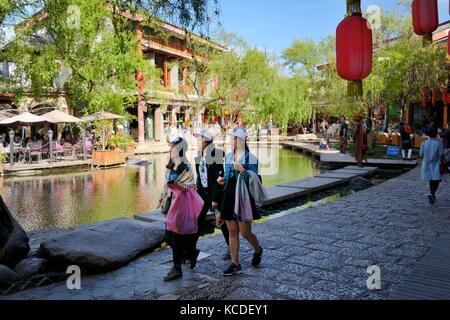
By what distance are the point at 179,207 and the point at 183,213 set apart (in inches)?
3.1

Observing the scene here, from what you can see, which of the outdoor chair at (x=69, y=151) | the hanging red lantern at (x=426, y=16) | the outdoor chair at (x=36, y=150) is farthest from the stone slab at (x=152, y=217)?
the outdoor chair at (x=69, y=151)

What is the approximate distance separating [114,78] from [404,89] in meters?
14.3

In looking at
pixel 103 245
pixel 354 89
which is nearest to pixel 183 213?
pixel 103 245

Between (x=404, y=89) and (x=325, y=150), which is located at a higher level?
(x=404, y=89)

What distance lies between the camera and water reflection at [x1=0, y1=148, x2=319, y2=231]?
9.38 meters

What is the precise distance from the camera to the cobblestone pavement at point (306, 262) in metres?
4.21

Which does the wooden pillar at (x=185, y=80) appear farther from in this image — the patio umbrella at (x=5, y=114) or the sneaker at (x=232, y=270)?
the sneaker at (x=232, y=270)

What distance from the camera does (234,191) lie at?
4.75 meters

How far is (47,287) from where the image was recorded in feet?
14.8

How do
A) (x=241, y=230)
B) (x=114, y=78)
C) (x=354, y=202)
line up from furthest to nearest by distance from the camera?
(x=114, y=78)
(x=354, y=202)
(x=241, y=230)

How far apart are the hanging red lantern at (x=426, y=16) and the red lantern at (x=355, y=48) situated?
3.85ft
